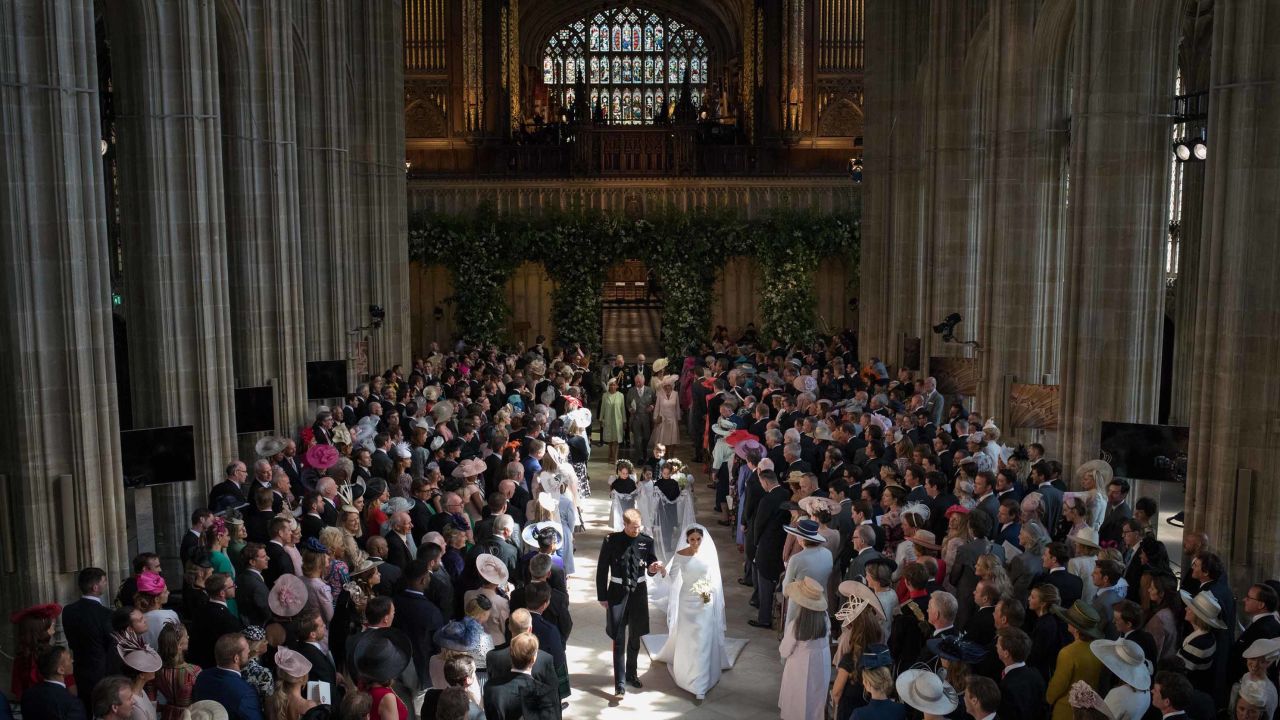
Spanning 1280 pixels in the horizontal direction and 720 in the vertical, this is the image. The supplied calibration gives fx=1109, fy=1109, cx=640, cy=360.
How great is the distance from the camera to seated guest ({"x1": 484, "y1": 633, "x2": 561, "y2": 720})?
5.99 m

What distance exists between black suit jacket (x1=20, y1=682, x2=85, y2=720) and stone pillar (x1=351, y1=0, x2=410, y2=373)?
1456 cm

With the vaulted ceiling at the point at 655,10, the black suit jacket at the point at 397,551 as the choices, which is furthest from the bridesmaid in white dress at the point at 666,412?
the vaulted ceiling at the point at 655,10

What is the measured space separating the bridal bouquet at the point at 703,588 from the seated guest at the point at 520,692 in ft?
9.79

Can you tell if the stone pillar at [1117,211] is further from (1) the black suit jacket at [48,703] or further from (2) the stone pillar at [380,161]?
(2) the stone pillar at [380,161]

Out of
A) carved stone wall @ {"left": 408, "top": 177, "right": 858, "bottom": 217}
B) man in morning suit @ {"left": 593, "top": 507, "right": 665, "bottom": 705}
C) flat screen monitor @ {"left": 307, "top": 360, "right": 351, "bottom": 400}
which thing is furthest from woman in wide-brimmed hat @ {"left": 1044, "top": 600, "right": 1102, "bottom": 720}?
carved stone wall @ {"left": 408, "top": 177, "right": 858, "bottom": 217}

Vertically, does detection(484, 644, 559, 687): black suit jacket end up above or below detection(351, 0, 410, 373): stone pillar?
below

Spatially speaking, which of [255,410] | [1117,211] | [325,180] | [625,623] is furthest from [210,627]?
[325,180]

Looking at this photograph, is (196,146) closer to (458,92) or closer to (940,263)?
(940,263)

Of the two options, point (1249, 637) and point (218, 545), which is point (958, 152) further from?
point (218, 545)

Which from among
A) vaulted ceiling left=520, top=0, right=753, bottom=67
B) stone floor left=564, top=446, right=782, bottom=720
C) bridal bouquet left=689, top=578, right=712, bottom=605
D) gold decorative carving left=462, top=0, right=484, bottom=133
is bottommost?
stone floor left=564, top=446, right=782, bottom=720

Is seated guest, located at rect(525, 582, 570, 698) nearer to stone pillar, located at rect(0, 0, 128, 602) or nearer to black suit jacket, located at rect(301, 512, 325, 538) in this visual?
black suit jacket, located at rect(301, 512, 325, 538)

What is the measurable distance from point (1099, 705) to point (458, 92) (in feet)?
87.5

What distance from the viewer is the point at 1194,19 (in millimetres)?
18141

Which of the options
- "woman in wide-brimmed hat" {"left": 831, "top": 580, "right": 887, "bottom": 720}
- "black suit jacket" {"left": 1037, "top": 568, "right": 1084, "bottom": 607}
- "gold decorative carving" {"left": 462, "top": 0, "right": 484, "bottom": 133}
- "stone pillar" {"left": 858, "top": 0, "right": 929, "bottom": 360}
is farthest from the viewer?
"gold decorative carving" {"left": 462, "top": 0, "right": 484, "bottom": 133}
